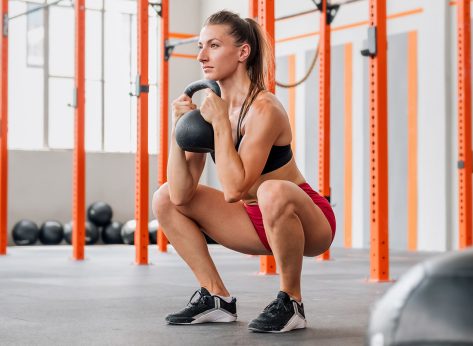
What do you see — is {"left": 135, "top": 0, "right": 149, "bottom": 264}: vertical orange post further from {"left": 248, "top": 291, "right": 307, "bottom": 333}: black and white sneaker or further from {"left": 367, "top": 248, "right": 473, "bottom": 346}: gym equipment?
{"left": 367, "top": 248, "right": 473, "bottom": 346}: gym equipment

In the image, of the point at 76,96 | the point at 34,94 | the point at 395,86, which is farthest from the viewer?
the point at 34,94

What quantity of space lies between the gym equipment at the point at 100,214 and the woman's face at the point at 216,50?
24.4 feet

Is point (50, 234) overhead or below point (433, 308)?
below

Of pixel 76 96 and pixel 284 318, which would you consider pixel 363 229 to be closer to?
pixel 76 96

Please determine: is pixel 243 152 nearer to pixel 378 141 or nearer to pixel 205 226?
pixel 205 226

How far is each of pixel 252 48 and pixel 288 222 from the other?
56 cm

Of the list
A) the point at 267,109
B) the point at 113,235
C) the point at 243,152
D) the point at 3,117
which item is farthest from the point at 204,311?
the point at 113,235

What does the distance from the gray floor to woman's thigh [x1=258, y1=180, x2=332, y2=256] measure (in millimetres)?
266

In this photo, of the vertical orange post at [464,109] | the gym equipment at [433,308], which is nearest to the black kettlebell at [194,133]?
the gym equipment at [433,308]

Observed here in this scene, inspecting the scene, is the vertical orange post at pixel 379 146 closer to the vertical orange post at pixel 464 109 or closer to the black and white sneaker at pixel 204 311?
the vertical orange post at pixel 464 109

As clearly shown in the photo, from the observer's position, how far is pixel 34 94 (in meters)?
9.89

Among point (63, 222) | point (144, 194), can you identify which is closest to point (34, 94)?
point (63, 222)

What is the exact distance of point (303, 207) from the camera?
2.33 metres

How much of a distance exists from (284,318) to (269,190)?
1.27 feet
